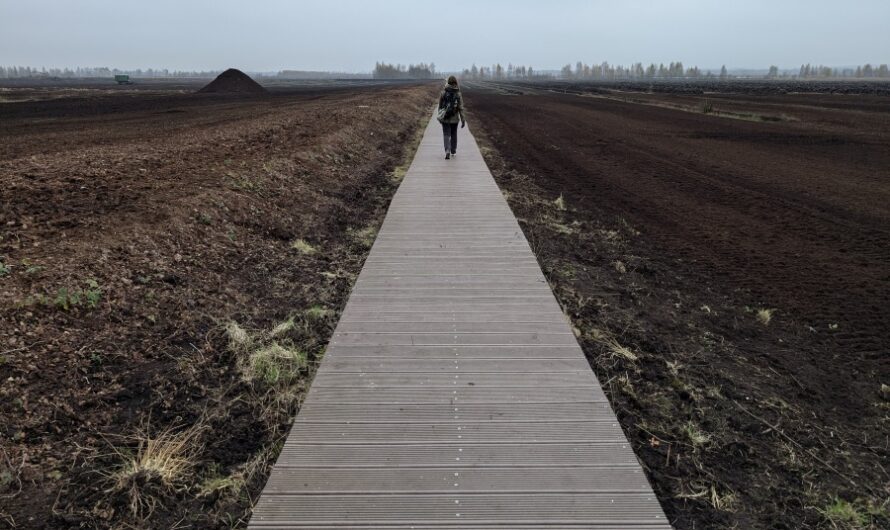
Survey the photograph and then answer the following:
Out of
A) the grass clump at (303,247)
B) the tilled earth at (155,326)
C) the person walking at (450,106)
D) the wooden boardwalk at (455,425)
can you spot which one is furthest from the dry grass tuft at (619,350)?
the person walking at (450,106)

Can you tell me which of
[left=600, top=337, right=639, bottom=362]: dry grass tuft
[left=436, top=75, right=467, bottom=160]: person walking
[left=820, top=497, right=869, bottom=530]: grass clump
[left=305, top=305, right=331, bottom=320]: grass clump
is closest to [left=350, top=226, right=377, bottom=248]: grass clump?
[left=305, top=305, right=331, bottom=320]: grass clump

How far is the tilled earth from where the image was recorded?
117 inches

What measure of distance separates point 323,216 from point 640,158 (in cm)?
1072

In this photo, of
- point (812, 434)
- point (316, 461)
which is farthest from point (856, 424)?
point (316, 461)

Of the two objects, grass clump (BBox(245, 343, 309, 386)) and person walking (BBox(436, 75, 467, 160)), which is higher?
person walking (BBox(436, 75, 467, 160))

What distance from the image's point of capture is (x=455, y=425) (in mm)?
3268

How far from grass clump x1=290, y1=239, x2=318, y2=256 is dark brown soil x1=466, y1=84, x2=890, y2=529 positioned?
3095 millimetres

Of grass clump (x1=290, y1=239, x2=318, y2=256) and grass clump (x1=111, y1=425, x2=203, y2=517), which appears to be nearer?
grass clump (x1=111, y1=425, x2=203, y2=517)

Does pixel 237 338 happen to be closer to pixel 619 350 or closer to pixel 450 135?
pixel 619 350

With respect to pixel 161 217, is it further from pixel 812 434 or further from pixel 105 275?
pixel 812 434

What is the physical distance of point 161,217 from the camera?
6594mm

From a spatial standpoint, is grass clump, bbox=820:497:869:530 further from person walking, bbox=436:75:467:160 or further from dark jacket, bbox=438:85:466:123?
dark jacket, bbox=438:85:466:123

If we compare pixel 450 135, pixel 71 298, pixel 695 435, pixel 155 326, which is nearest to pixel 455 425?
pixel 695 435

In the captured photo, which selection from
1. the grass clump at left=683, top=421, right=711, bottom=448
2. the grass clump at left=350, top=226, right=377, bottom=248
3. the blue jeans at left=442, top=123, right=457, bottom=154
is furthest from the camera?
the blue jeans at left=442, top=123, right=457, bottom=154
